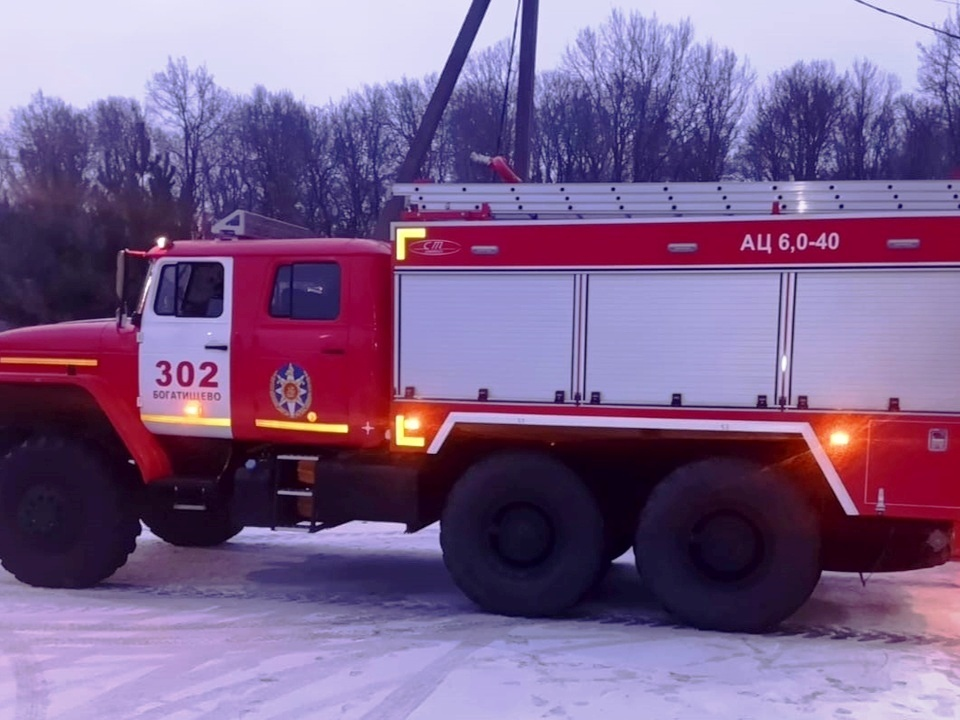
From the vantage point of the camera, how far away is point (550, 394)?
6.94 metres

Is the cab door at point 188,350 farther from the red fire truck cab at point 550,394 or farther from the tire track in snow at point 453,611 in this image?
the tire track in snow at point 453,611

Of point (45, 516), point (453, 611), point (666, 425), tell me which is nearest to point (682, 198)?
point (666, 425)

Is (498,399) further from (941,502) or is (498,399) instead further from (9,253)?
(9,253)

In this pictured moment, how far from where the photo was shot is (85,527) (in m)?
7.88

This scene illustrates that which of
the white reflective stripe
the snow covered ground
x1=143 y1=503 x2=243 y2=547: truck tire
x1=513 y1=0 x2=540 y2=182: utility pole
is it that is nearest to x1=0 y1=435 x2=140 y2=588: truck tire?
the snow covered ground

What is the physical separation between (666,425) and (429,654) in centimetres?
215

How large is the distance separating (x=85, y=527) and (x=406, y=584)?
8.45 feet

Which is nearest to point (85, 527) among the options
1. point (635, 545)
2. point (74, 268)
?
point (635, 545)

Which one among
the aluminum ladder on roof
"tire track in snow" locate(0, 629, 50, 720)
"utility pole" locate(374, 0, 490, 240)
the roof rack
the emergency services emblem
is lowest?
"tire track in snow" locate(0, 629, 50, 720)

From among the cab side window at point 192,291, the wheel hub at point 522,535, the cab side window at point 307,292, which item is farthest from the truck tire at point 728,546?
the cab side window at point 192,291

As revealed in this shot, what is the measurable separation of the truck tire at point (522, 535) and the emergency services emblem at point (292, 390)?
4.26 feet

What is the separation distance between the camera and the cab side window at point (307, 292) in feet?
24.6

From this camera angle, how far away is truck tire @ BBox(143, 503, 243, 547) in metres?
9.29

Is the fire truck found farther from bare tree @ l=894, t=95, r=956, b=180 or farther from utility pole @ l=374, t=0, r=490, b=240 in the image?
bare tree @ l=894, t=95, r=956, b=180
